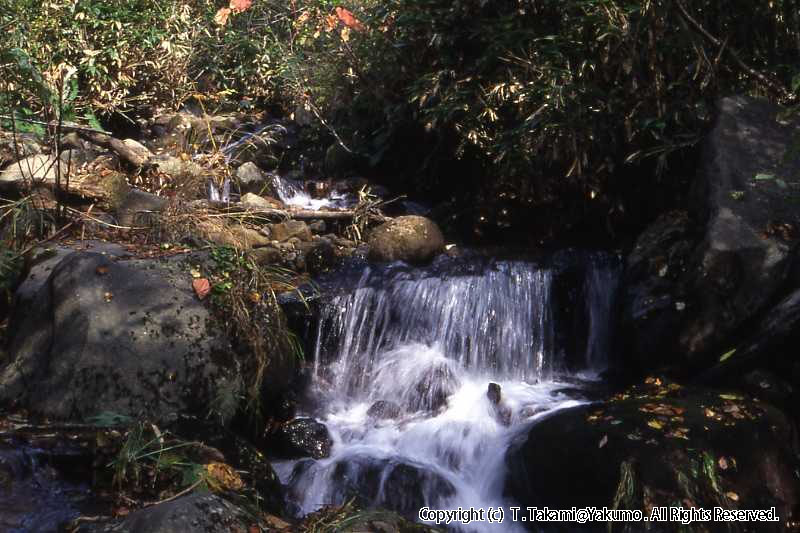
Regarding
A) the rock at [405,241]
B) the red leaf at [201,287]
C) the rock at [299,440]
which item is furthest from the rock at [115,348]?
the rock at [405,241]

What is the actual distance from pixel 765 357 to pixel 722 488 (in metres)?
1.17

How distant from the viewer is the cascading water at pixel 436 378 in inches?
192

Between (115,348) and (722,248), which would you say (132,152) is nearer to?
(115,348)

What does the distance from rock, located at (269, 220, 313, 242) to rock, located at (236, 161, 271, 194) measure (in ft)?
4.07

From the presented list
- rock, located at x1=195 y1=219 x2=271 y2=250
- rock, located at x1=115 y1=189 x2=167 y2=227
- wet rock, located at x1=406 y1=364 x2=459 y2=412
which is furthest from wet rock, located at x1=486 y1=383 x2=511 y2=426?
rock, located at x1=115 y1=189 x2=167 y2=227

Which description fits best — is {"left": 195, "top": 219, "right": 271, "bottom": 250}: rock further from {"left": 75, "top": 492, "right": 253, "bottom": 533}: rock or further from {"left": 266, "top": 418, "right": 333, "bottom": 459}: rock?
{"left": 75, "top": 492, "right": 253, "bottom": 533}: rock

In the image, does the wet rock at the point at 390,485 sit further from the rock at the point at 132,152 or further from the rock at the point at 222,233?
the rock at the point at 132,152

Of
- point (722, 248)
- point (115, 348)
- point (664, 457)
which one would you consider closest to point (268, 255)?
point (115, 348)

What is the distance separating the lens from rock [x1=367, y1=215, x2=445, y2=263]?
7.17 meters

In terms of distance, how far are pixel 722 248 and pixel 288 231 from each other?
13.1 feet

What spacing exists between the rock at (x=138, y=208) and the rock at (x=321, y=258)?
141 cm

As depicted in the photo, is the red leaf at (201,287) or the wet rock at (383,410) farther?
the wet rock at (383,410)

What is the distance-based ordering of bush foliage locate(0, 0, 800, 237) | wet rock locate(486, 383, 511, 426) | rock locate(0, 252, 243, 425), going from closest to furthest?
rock locate(0, 252, 243, 425)
wet rock locate(486, 383, 511, 426)
bush foliage locate(0, 0, 800, 237)

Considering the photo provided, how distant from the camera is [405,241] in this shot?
718 centimetres
